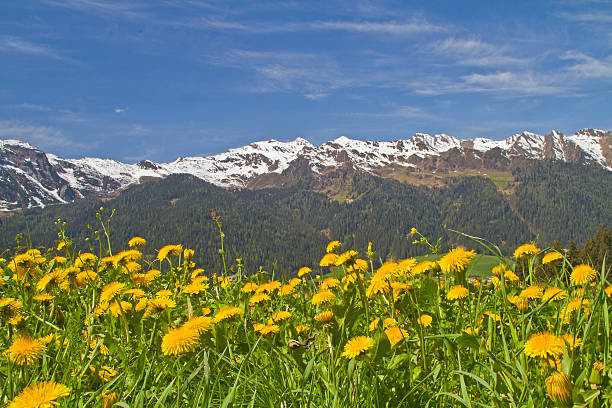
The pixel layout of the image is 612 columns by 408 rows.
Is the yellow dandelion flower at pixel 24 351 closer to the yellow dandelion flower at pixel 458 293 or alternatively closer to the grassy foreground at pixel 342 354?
the grassy foreground at pixel 342 354

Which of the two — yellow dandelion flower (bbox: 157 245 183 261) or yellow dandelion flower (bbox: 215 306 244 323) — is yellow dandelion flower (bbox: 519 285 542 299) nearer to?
yellow dandelion flower (bbox: 215 306 244 323)

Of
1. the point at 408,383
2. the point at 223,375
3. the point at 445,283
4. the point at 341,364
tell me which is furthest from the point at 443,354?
the point at 445,283

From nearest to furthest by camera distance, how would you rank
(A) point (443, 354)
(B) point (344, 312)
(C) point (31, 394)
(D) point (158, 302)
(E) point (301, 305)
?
(C) point (31, 394) → (A) point (443, 354) → (B) point (344, 312) → (D) point (158, 302) → (E) point (301, 305)

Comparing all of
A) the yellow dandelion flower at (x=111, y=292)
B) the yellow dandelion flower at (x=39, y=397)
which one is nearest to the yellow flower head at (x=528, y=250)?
the yellow dandelion flower at (x=111, y=292)

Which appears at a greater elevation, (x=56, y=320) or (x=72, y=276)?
(x=72, y=276)

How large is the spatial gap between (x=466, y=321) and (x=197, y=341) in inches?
86.3

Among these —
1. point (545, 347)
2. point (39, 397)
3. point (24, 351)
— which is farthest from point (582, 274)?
point (24, 351)

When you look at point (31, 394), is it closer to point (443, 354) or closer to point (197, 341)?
point (197, 341)

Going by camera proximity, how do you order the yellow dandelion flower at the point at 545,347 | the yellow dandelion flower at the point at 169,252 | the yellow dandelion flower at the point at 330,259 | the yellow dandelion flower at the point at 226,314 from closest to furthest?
the yellow dandelion flower at the point at 545,347 < the yellow dandelion flower at the point at 226,314 < the yellow dandelion flower at the point at 330,259 < the yellow dandelion flower at the point at 169,252

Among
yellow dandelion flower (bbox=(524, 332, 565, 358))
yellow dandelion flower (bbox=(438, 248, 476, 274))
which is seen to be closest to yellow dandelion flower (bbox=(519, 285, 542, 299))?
yellow dandelion flower (bbox=(438, 248, 476, 274))

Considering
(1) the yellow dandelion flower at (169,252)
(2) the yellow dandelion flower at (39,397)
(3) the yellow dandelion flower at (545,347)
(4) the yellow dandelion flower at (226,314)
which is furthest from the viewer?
(1) the yellow dandelion flower at (169,252)

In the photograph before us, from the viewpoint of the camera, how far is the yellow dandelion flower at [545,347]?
185cm

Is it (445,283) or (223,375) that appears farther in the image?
(445,283)

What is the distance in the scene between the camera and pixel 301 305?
171 inches
